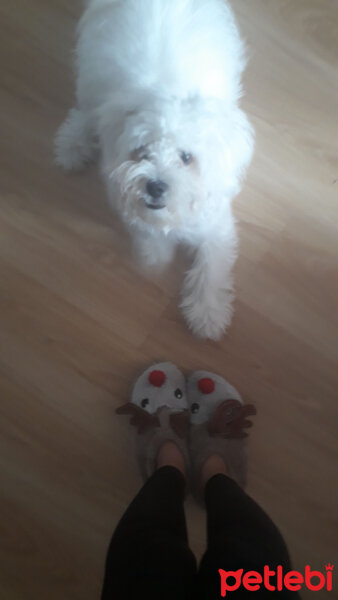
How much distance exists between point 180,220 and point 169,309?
32 cm

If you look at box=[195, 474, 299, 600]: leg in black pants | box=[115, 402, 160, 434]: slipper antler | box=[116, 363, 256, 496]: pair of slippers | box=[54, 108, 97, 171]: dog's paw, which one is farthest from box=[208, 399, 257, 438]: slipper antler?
box=[54, 108, 97, 171]: dog's paw

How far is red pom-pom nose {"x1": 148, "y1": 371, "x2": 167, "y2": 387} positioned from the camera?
111 centimetres

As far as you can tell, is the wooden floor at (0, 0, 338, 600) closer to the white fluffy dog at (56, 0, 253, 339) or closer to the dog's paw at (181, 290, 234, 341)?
the dog's paw at (181, 290, 234, 341)

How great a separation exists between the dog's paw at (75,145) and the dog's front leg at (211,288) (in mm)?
452

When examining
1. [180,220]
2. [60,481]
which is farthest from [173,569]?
[180,220]

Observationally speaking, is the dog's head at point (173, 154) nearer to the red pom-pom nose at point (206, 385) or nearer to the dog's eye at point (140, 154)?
the dog's eye at point (140, 154)

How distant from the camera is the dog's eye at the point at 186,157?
34.7 inches

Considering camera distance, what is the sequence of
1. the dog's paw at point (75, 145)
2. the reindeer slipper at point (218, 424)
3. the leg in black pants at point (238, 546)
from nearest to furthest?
1. the leg in black pants at point (238, 546)
2. the reindeer slipper at point (218, 424)
3. the dog's paw at point (75, 145)

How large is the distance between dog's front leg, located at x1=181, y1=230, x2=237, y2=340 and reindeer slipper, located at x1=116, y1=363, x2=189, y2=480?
0.14 m

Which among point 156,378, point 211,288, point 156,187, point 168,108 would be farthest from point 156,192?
point 156,378

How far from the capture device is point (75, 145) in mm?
1266

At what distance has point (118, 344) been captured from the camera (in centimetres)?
119

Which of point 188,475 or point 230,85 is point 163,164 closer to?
point 230,85

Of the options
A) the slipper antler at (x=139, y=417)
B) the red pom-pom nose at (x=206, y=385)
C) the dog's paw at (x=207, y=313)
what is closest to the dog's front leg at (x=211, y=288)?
the dog's paw at (x=207, y=313)
